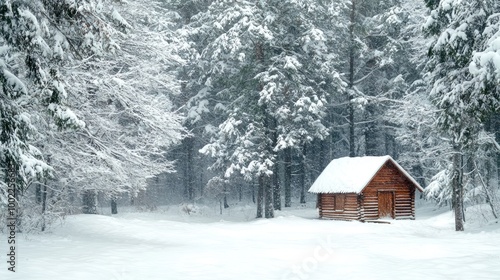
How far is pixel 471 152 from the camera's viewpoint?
2227 cm

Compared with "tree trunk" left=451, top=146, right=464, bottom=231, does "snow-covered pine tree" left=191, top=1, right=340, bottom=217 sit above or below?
above

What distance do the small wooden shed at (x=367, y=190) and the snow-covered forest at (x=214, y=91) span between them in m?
2.53

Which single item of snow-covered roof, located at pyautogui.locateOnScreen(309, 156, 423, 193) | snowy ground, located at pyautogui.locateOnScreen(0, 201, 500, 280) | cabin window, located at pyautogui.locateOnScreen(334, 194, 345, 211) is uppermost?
snow-covered roof, located at pyautogui.locateOnScreen(309, 156, 423, 193)

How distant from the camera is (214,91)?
138 feet

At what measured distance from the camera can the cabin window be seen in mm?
30641

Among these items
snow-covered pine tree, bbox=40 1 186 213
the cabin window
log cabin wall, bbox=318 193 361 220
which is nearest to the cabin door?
log cabin wall, bbox=318 193 361 220

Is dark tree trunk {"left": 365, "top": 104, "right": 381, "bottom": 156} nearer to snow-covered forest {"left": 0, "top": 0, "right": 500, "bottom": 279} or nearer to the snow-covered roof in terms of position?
snow-covered forest {"left": 0, "top": 0, "right": 500, "bottom": 279}

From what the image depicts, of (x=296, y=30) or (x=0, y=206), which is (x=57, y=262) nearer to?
(x=0, y=206)

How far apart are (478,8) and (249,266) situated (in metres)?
12.0

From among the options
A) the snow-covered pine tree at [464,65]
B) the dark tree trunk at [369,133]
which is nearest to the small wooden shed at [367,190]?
the snow-covered pine tree at [464,65]

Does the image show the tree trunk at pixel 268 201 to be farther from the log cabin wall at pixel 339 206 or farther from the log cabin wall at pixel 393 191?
the log cabin wall at pixel 393 191

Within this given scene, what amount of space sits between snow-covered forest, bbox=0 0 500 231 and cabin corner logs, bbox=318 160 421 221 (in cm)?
301

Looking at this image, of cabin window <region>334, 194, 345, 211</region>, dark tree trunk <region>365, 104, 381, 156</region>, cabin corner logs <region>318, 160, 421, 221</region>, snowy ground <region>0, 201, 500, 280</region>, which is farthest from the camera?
dark tree trunk <region>365, 104, 381, 156</region>

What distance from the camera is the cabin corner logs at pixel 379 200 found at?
96.8 feet
